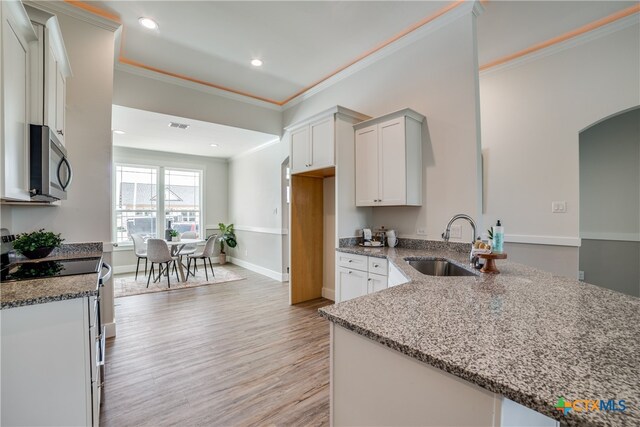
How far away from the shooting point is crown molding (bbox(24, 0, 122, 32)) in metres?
2.57

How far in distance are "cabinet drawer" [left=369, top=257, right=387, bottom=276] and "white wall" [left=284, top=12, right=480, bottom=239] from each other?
2.38 feet

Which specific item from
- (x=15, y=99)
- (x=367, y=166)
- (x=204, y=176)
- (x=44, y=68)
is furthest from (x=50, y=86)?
(x=204, y=176)

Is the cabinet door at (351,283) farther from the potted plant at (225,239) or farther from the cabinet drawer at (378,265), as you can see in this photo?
the potted plant at (225,239)

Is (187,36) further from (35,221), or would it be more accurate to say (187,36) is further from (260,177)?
(260,177)

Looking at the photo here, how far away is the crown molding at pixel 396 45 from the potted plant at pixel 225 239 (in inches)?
148

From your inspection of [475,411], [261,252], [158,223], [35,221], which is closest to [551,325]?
[475,411]

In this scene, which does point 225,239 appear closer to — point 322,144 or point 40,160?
point 322,144

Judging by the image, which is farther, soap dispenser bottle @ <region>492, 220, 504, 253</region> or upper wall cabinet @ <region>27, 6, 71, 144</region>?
soap dispenser bottle @ <region>492, 220, 504, 253</region>

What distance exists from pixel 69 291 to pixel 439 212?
300cm

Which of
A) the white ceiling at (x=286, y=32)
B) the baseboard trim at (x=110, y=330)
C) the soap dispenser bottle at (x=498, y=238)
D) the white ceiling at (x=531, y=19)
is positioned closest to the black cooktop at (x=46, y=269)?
the baseboard trim at (x=110, y=330)

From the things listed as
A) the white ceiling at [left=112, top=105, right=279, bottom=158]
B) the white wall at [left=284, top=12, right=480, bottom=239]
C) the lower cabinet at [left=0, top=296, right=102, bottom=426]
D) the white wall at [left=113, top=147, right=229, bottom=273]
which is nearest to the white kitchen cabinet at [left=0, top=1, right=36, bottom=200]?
the lower cabinet at [left=0, top=296, right=102, bottom=426]

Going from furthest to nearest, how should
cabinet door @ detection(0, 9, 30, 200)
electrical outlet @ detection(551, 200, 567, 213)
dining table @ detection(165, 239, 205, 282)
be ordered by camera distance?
dining table @ detection(165, 239, 205, 282) < electrical outlet @ detection(551, 200, 567, 213) < cabinet door @ detection(0, 9, 30, 200)

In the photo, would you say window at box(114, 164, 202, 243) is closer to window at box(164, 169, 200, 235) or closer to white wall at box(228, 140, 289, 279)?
window at box(164, 169, 200, 235)

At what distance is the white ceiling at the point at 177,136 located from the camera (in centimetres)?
412
